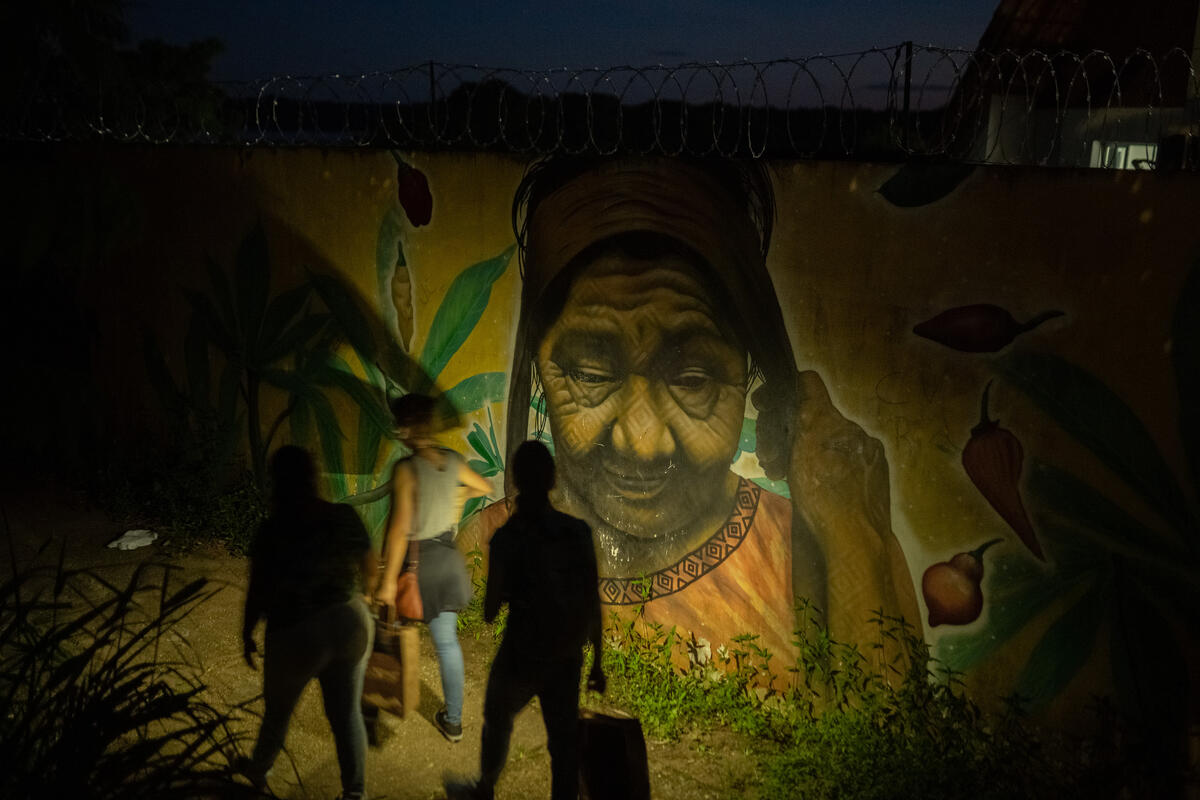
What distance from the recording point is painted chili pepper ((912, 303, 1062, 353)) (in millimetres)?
3965

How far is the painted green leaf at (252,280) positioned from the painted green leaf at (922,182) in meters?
3.57

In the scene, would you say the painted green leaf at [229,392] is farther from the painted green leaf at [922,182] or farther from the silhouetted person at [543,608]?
the painted green leaf at [922,182]

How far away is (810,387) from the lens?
14.4 ft

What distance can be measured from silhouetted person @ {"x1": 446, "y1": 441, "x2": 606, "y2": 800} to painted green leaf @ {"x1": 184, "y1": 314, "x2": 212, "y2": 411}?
3519 mm

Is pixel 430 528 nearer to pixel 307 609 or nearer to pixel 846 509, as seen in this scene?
pixel 307 609

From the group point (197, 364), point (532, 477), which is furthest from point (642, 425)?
point (197, 364)

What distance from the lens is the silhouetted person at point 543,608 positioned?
3359 mm

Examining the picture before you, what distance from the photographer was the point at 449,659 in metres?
4.11

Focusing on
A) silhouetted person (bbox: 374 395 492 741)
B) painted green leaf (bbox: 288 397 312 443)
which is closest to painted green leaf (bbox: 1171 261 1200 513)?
silhouetted person (bbox: 374 395 492 741)

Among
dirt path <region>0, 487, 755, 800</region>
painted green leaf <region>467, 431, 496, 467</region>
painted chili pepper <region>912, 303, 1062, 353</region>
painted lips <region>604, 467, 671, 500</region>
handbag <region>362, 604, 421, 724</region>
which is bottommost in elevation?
dirt path <region>0, 487, 755, 800</region>

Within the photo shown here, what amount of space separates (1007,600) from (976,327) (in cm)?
114

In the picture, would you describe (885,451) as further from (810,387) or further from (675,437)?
(675,437)

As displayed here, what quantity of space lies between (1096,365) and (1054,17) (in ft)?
20.5

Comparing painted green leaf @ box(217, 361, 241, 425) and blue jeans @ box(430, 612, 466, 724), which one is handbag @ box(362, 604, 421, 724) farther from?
painted green leaf @ box(217, 361, 241, 425)
